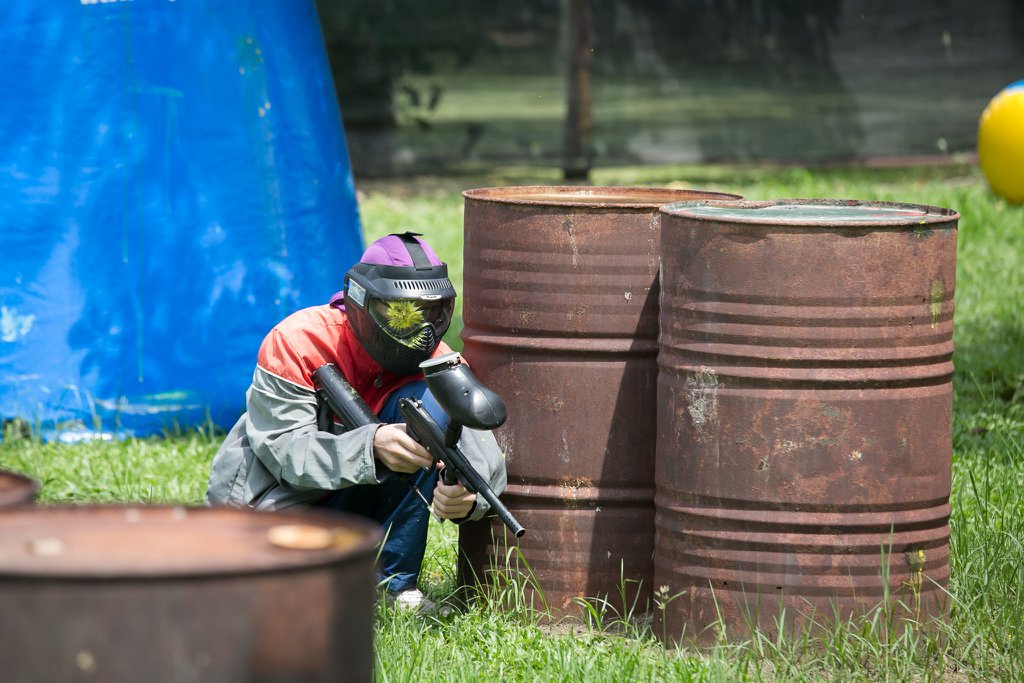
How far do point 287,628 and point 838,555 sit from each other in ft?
5.93

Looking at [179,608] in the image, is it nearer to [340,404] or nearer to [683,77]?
[340,404]

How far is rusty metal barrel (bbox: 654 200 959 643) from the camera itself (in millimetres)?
2945

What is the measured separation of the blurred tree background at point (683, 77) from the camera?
1287cm

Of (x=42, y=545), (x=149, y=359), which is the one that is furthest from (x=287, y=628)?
(x=149, y=359)

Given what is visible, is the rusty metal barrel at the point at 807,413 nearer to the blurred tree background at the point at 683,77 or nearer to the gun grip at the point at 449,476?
the gun grip at the point at 449,476

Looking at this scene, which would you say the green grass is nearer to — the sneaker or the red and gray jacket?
the sneaker

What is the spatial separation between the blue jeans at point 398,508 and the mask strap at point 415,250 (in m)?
0.36

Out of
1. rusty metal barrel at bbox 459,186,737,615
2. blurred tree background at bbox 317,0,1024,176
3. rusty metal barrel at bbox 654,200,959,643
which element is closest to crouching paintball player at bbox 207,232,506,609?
rusty metal barrel at bbox 459,186,737,615

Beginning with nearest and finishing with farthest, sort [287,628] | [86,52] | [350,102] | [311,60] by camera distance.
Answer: [287,628] < [86,52] < [311,60] < [350,102]

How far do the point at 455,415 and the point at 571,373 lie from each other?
46 cm

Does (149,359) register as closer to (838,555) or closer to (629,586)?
(629,586)

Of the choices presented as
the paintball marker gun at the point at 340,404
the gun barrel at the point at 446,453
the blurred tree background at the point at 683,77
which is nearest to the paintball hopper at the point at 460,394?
the gun barrel at the point at 446,453

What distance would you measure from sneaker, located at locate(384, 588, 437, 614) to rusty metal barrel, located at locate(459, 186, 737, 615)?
0.72 ft

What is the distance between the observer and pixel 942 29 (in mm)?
13000
